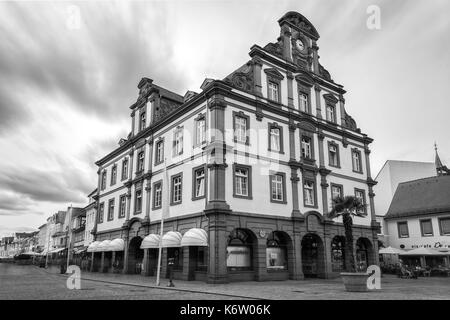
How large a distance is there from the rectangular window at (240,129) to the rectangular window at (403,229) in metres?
27.6

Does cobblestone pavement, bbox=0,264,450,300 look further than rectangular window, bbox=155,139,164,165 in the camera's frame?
No

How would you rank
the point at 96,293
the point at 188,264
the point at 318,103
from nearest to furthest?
the point at 96,293 < the point at 188,264 < the point at 318,103

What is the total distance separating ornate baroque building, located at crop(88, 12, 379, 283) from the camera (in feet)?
86.3

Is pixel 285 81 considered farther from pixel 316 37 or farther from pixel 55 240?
pixel 55 240

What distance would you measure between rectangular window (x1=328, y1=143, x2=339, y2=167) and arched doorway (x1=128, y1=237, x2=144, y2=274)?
1816cm

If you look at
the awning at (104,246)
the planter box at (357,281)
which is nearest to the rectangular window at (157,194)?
the awning at (104,246)

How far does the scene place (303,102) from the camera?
111ft

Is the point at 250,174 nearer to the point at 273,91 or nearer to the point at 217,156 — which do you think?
the point at 217,156

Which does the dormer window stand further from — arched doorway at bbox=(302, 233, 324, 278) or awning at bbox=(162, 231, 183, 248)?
awning at bbox=(162, 231, 183, 248)

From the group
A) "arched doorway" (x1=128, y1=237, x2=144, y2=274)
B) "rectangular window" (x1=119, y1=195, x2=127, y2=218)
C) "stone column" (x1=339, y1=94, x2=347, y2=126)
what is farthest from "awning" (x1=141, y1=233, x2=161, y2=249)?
"stone column" (x1=339, y1=94, x2=347, y2=126)

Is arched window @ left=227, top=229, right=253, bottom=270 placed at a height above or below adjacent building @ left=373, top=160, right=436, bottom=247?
below

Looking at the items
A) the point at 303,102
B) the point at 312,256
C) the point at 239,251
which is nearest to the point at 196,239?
the point at 239,251

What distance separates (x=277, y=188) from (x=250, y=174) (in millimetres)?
2861
